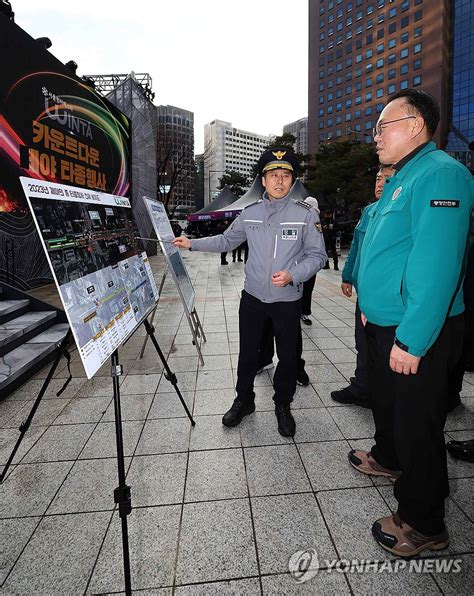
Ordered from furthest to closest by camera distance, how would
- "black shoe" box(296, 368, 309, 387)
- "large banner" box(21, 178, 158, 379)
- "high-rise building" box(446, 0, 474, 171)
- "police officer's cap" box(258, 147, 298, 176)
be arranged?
"high-rise building" box(446, 0, 474, 171)
"black shoe" box(296, 368, 309, 387)
"police officer's cap" box(258, 147, 298, 176)
"large banner" box(21, 178, 158, 379)

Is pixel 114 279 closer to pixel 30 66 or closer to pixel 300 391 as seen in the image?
pixel 300 391

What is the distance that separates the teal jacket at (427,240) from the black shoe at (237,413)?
172 centimetres

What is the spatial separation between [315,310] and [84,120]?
27.4ft

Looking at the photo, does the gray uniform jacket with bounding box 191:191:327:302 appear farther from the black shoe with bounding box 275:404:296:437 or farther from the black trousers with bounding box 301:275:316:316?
the black trousers with bounding box 301:275:316:316

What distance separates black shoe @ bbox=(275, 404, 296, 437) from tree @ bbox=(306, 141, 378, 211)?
24891 millimetres

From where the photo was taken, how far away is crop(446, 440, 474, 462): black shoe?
2297 millimetres

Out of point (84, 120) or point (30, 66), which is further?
point (84, 120)

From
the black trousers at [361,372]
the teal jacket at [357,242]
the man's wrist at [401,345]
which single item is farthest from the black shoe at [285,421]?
the man's wrist at [401,345]

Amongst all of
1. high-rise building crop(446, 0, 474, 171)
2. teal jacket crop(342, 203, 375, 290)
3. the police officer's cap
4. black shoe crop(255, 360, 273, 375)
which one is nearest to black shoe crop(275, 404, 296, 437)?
black shoe crop(255, 360, 273, 375)

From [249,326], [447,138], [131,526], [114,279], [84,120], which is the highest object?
[447,138]

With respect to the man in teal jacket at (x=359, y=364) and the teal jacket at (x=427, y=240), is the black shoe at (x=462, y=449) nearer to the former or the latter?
the man in teal jacket at (x=359, y=364)

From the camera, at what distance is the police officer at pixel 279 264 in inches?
98.8

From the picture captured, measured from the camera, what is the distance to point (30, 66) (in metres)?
7.46

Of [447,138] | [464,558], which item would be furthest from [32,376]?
[447,138]
